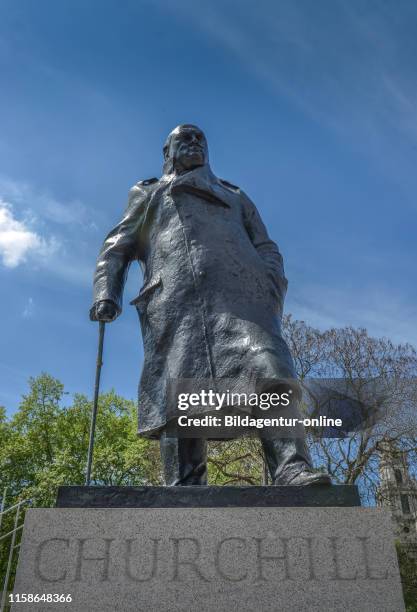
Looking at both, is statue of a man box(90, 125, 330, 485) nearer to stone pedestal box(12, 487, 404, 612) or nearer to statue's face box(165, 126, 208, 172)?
statue's face box(165, 126, 208, 172)

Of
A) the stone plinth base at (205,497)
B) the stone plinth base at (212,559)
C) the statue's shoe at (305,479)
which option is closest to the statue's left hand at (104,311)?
the stone plinth base at (205,497)

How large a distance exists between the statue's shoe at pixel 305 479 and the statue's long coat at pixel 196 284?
66 cm

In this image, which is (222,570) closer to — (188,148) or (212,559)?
(212,559)

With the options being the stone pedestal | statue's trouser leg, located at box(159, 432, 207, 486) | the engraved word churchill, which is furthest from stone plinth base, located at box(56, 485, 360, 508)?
statue's trouser leg, located at box(159, 432, 207, 486)

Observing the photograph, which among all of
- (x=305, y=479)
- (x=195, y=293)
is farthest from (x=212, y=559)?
(x=195, y=293)

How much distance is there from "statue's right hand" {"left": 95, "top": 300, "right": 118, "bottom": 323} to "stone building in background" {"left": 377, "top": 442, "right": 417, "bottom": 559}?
1580 cm

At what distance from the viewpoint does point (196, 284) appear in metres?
4.54

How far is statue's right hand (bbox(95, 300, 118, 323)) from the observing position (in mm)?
4711

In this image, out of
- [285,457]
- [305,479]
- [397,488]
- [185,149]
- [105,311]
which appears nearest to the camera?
[305,479]

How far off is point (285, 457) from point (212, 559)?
87 cm

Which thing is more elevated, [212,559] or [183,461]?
[183,461]

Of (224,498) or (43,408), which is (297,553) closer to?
(224,498)

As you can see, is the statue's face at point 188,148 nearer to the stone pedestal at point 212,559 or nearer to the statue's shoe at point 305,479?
the statue's shoe at point 305,479

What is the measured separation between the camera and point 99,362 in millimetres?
4543
